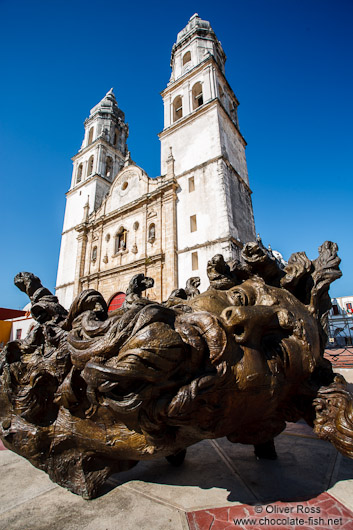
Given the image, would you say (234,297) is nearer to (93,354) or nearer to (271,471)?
(93,354)

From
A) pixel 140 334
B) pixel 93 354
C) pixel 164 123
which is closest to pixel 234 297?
pixel 140 334

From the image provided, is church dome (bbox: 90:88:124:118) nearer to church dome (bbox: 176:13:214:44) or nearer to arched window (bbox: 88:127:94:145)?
arched window (bbox: 88:127:94:145)

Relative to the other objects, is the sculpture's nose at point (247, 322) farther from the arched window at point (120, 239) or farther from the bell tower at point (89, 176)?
the bell tower at point (89, 176)

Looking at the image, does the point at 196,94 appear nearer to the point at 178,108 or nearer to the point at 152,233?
the point at 178,108

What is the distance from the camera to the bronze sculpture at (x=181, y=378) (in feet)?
4.63

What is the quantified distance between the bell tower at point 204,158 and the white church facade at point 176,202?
2.4 inches

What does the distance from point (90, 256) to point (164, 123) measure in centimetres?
1095

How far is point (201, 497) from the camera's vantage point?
1878mm

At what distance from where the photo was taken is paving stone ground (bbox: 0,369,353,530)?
160cm

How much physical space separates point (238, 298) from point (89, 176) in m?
24.0

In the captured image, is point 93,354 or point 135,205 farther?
point 135,205

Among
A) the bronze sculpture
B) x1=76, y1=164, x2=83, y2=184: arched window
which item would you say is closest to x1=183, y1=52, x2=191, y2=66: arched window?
x1=76, y1=164, x2=83, y2=184: arched window

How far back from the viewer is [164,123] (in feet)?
64.0

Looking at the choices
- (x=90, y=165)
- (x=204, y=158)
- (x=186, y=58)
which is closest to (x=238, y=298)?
(x=204, y=158)
